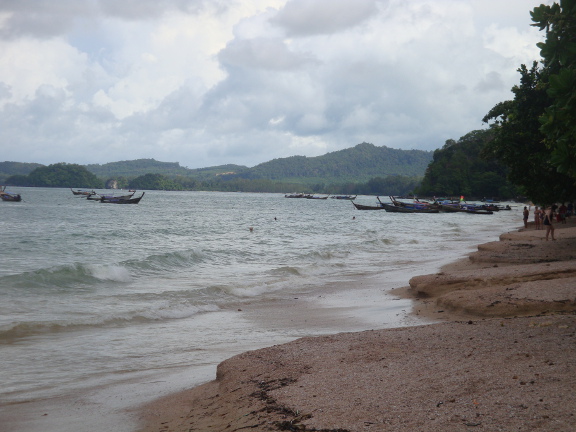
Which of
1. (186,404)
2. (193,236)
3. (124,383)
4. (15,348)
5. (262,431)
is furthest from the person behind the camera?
(193,236)

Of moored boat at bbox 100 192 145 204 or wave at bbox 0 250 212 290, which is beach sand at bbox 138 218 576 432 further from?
moored boat at bbox 100 192 145 204

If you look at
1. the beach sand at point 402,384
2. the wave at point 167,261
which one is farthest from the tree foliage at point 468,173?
the beach sand at point 402,384

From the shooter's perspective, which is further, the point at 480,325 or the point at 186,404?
the point at 480,325

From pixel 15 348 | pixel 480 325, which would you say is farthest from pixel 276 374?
pixel 15 348

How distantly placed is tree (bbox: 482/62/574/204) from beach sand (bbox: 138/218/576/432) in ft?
47.9

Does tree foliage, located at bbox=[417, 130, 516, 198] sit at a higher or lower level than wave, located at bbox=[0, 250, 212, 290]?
higher

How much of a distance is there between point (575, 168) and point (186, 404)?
4.74m

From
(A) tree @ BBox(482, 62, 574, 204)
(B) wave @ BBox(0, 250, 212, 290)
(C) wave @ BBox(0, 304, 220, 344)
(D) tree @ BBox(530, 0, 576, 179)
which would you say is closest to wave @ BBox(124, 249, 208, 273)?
(B) wave @ BBox(0, 250, 212, 290)

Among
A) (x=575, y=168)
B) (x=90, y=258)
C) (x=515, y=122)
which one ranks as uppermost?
(x=515, y=122)

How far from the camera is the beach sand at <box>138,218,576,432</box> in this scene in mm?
4145

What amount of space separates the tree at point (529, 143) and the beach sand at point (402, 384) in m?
14.6

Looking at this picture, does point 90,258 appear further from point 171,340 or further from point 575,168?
point 575,168

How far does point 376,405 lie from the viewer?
4562 mm

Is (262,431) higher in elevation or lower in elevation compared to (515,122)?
lower
